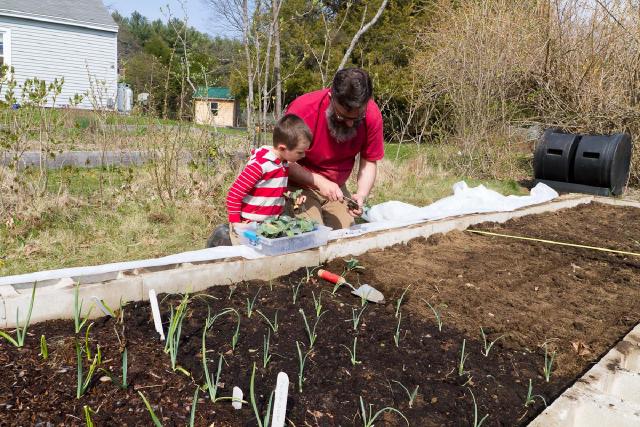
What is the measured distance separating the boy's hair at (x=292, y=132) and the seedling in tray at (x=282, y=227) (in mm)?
437

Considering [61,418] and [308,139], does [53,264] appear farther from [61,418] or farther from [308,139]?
[61,418]

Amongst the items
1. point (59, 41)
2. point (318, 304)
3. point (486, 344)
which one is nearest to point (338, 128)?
point (318, 304)

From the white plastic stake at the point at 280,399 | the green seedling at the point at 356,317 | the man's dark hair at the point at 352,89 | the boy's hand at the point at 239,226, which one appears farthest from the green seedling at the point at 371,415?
the man's dark hair at the point at 352,89

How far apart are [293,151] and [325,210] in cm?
116

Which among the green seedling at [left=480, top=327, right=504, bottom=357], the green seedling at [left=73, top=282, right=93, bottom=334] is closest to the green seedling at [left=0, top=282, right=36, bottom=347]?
the green seedling at [left=73, top=282, right=93, bottom=334]

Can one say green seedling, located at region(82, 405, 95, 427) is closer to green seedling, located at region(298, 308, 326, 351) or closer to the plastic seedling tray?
green seedling, located at region(298, 308, 326, 351)

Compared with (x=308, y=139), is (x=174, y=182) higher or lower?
lower

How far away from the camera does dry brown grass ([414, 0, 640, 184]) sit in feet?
25.8

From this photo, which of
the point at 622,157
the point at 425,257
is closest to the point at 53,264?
the point at 425,257

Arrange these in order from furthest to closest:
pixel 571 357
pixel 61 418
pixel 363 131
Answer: pixel 363 131
pixel 571 357
pixel 61 418

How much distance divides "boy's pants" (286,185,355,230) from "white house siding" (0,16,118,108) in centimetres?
1544

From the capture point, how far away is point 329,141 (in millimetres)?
3699

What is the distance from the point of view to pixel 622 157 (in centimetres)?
696

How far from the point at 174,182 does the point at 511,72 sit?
5877 millimetres
